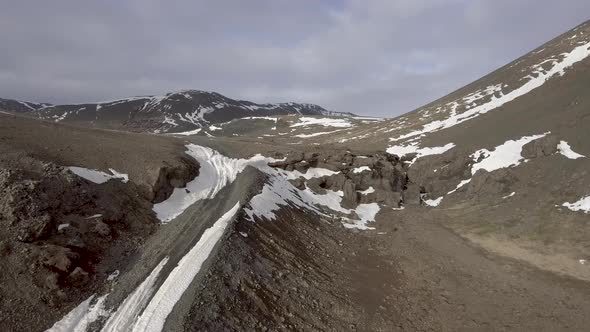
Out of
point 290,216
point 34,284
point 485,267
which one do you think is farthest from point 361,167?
point 34,284

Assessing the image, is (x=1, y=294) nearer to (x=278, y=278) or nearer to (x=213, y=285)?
(x=213, y=285)

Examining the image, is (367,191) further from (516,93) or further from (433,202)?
(516,93)

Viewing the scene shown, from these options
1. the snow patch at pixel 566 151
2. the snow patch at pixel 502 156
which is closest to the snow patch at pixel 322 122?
the snow patch at pixel 502 156

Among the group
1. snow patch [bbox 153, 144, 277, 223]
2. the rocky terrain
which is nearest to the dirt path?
the rocky terrain

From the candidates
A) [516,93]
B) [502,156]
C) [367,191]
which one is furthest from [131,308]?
[516,93]

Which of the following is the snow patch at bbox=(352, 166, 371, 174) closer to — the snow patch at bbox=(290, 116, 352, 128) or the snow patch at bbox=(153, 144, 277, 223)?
the snow patch at bbox=(153, 144, 277, 223)
